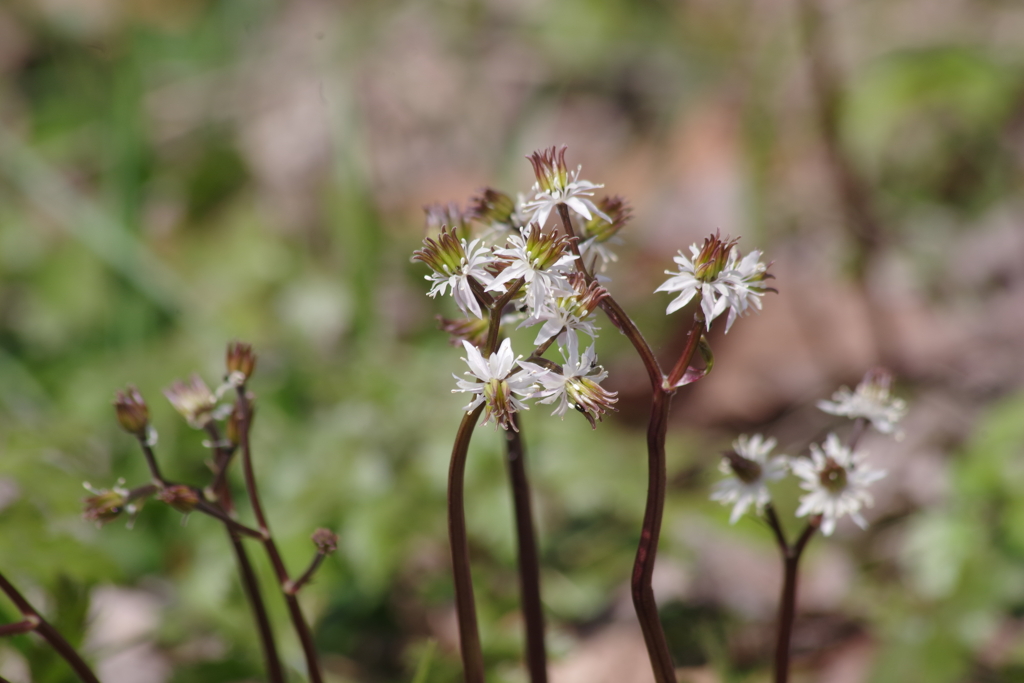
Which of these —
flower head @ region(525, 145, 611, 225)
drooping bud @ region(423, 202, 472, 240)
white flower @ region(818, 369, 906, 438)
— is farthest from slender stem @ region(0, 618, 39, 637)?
white flower @ region(818, 369, 906, 438)

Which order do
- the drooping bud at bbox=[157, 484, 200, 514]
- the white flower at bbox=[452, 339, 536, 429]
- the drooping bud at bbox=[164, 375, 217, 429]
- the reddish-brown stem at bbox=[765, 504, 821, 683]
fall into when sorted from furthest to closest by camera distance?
1. the drooping bud at bbox=[164, 375, 217, 429]
2. the reddish-brown stem at bbox=[765, 504, 821, 683]
3. the drooping bud at bbox=[157, 484, 200, 514]
4. the white flower at bbox=[452, 339, 536, 429]

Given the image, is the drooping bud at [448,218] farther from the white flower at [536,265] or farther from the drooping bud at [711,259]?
the drooping bud at [711,259]

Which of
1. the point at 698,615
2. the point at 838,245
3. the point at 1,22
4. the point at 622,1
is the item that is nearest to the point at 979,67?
the point at 838,245

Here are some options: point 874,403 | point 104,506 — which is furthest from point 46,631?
point 874,403

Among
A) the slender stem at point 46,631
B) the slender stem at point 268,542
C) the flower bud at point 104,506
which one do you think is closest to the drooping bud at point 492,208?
the slender stem at point 268,542

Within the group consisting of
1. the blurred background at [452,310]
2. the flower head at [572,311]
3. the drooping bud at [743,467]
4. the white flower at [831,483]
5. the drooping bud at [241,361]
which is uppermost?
the blurred background at [452,310]

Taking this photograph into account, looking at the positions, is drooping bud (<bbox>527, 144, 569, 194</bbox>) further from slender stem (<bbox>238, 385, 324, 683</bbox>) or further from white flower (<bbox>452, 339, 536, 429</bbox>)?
slender stem (<bbox>238, 385, 324, 683</bbox>)
